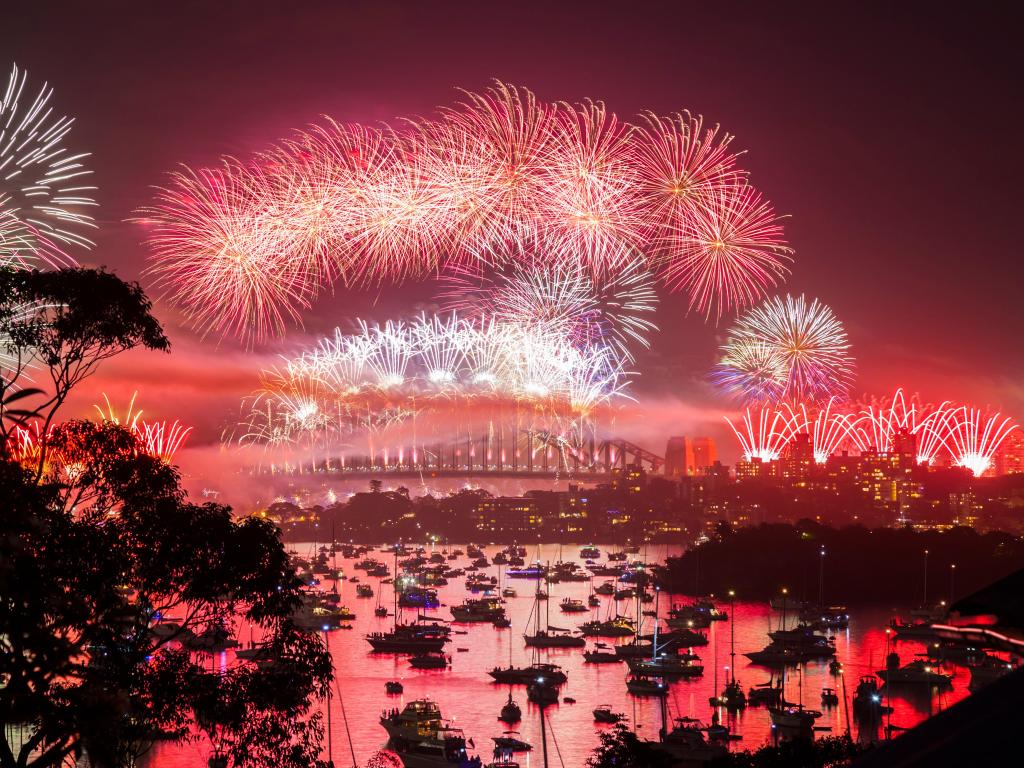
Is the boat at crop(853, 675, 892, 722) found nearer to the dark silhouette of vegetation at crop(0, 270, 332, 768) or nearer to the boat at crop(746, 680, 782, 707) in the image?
Answer: the boat at crop(746, 680, 782, 707)

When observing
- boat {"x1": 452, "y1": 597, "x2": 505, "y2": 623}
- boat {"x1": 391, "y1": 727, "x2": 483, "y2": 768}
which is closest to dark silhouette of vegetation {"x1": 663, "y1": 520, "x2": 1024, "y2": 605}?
boat {"x1": 452, "y1": 597, "x2": 505, "y2": 623}

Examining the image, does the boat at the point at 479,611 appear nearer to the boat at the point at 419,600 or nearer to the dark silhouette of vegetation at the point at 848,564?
the boat at the point at 419,600

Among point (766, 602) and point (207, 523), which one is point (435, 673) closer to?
point (766, 602)

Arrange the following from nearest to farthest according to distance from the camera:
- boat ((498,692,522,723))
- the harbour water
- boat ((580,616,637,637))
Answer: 1. the harbour water
2. boat ((498,692,522,723))
3. boat ((580,616,637,637))

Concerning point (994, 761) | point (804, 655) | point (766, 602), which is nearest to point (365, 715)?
point (804, 655)

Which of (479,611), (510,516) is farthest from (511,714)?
(510,516)

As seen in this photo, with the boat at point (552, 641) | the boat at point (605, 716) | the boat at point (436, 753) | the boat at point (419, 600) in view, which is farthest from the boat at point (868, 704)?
the boat at point (419, 600)
